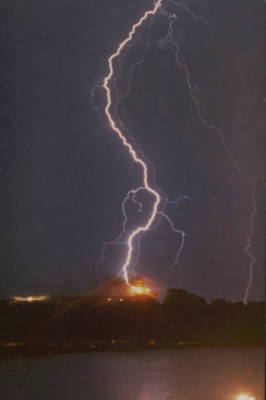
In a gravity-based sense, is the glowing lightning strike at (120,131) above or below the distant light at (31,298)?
above

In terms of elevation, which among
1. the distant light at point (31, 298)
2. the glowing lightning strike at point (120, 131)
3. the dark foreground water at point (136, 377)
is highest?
the glowing lightning strike at point (120, 131)

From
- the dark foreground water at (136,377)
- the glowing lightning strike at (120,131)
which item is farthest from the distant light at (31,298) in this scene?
the glowing lightning strike at (120,131)

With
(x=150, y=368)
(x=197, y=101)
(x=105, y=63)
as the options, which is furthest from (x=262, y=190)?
(x=150, y=368)

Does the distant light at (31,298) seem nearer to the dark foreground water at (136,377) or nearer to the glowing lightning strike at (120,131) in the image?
the dark foreground water at (136,377)

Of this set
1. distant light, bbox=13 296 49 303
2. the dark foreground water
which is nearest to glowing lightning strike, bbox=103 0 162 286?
the dark foreground water

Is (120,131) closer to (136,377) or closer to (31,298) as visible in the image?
(136,377)

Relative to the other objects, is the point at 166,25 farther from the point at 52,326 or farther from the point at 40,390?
the point at 52,326

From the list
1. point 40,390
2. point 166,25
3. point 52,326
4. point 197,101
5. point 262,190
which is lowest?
point 40,390

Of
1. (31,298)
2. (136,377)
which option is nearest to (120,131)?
(136,377)
